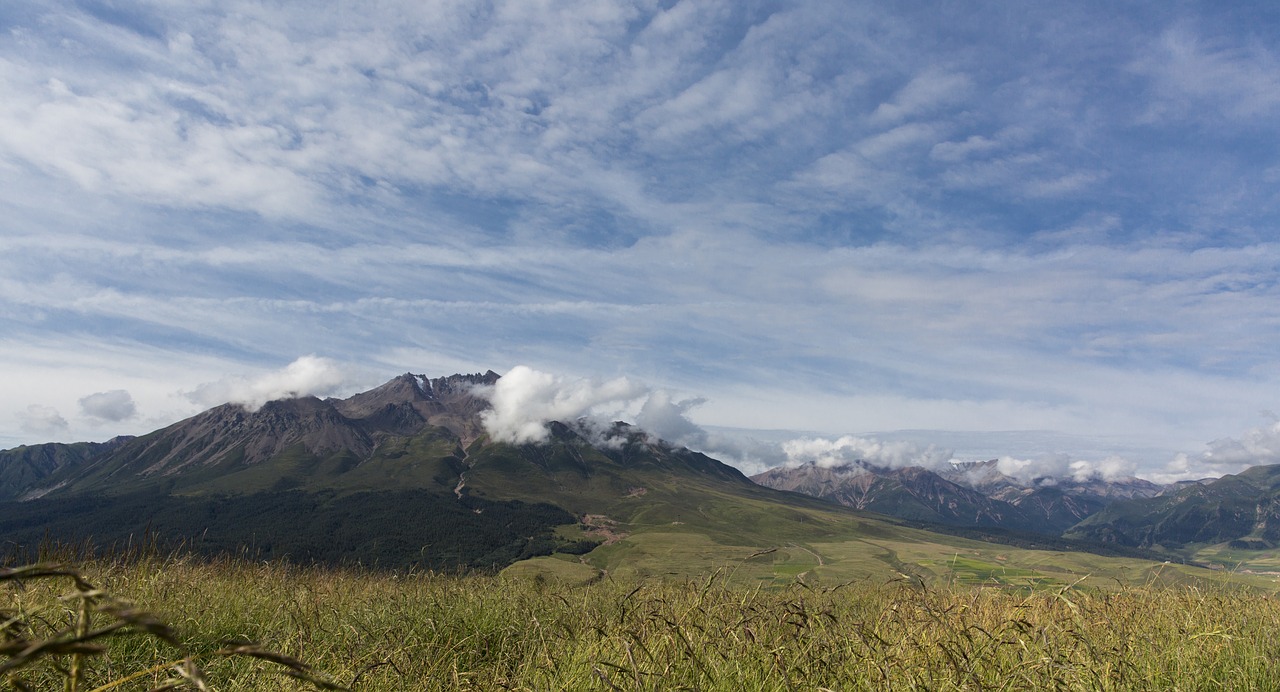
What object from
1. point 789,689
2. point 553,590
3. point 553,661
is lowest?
point 553,590

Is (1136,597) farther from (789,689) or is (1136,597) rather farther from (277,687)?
(277,687)

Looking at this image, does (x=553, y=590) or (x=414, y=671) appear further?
(x=553, y=590)

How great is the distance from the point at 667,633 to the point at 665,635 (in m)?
0.06

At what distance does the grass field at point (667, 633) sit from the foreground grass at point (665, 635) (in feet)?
0.13

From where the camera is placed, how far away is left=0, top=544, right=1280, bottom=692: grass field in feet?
20.4

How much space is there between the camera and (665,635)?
712cm

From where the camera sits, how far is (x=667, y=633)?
7180 mm

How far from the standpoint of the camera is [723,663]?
6.59 m

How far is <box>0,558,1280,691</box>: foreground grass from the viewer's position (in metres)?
6.25

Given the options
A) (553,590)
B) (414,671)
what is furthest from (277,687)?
(553,590)

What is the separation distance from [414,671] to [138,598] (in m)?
5.41

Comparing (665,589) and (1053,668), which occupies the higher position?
(1053,668)

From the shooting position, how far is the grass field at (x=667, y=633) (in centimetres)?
623

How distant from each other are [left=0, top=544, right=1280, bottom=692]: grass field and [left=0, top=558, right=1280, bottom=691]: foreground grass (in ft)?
0.13
